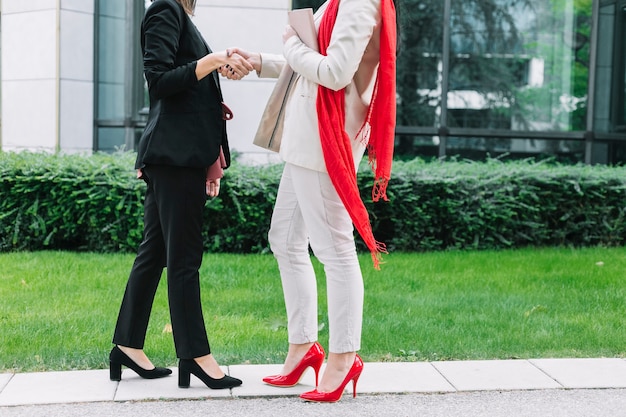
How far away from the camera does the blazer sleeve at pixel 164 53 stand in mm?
3719

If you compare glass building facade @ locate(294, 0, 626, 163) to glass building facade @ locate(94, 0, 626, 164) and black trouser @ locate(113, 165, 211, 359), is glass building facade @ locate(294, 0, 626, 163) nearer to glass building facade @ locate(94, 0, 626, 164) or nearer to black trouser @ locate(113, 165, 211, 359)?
glass building facade @ locate(94, 0, 626, 164)

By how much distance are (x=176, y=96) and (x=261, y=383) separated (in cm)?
140

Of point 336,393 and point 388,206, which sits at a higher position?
point 388,206

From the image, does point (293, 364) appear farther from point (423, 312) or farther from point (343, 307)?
point (423, 312)

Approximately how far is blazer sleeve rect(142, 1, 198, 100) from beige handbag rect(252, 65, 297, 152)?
43cm

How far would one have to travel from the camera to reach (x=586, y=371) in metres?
4.33

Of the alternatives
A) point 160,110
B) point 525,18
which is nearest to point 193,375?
point 160,110

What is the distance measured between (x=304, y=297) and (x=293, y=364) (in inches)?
12.8

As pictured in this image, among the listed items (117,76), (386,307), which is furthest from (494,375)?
(117,76)

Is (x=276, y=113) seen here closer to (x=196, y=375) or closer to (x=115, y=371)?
(x=196, y=375)

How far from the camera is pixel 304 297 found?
13.1ft

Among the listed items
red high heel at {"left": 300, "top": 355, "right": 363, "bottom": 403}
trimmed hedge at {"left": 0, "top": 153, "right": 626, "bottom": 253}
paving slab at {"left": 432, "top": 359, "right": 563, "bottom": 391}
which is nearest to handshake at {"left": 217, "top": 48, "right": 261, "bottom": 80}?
red high heel at {"left": 300, "top": 355, "right": 363, "bottom": 403}

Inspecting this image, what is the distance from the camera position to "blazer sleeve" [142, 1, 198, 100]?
3719 millimetres

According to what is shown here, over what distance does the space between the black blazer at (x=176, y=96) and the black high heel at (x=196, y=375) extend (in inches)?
36.1
